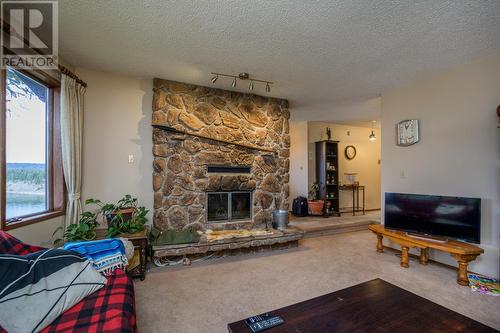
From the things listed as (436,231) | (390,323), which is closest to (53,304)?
(390,323)

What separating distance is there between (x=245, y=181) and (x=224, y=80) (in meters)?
1.63

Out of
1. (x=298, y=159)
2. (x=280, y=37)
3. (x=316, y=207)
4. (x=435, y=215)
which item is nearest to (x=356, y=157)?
(x=298, y=159)

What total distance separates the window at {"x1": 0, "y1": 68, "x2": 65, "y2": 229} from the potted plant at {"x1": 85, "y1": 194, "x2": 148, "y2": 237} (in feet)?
1.52

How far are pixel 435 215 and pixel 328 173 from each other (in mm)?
3182

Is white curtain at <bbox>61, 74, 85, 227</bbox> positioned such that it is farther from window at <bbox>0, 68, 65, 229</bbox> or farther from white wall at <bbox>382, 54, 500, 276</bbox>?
white wall at <bbox>382, 54, 500, 276</bbox>

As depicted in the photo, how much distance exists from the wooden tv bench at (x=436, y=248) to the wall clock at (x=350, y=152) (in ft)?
Answer: 10.5

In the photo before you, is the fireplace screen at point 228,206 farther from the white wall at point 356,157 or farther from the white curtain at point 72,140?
the white wall at point 356,157

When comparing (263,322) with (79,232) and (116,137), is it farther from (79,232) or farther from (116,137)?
(116,137)

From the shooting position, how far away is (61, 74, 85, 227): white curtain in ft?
8.80

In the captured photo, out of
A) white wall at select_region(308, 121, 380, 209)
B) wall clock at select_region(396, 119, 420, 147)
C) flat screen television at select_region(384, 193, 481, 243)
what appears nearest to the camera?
flat screen television at select_region(384, 193, 481, 243)

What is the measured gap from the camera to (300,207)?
18.5 feet

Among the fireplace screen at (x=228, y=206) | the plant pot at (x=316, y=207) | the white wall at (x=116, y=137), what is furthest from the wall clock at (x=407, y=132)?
the white wall at (x=116, y=137)

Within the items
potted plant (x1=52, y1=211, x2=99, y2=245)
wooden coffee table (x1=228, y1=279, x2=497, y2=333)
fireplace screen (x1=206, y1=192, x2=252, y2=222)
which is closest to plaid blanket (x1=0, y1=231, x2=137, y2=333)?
wooden coffee table (x1=228, y1=279, x2=497, y2=333)

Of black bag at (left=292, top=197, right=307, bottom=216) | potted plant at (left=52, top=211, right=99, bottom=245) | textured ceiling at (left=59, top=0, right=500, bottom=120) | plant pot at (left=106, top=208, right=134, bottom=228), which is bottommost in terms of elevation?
black bag at (left=292, top=197, right=307, bottom=216)
